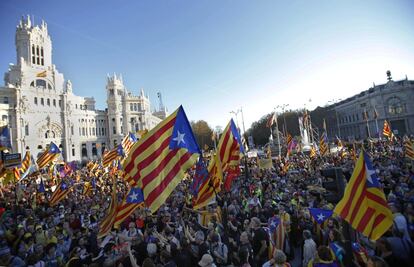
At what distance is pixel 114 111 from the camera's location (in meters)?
70.6

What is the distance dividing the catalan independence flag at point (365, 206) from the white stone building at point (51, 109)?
186 ft

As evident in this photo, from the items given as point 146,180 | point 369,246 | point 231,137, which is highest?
point 231,137

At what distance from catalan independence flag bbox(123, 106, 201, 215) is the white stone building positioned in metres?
54.5

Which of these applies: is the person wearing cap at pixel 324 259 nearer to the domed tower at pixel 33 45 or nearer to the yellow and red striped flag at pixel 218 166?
the yellow and red striped flag at pixel 218 166

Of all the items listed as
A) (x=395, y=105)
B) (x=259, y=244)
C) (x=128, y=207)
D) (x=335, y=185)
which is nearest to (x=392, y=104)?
(x=395, y=105)

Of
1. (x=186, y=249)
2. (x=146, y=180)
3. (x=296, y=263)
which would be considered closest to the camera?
→ (x=146, y=180)

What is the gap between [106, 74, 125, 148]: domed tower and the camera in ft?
230

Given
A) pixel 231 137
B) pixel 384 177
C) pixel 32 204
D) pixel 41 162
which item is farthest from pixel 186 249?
pixel 41 162

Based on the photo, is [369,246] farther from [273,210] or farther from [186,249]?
[186,249]

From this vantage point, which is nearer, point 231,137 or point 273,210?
point 231,137

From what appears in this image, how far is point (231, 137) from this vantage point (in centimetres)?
798

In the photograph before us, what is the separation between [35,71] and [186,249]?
67771mm

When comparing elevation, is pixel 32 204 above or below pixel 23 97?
below

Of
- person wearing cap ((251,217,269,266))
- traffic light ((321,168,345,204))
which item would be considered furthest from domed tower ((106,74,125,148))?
traffic light ((321,168,345,204))
